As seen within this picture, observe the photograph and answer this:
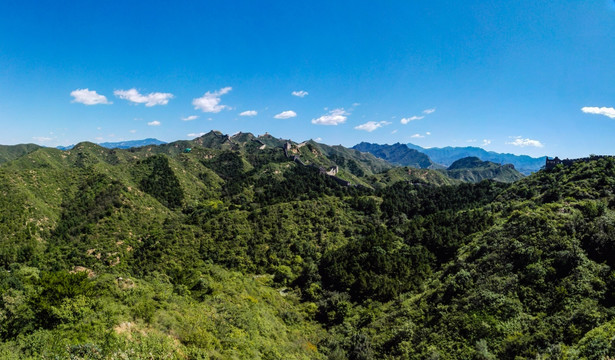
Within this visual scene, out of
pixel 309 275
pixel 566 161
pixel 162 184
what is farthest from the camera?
pixel 162 184

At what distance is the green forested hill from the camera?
66.7ft

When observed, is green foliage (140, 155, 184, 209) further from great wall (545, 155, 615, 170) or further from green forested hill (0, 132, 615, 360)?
great wall (545, 155, 615, 170)

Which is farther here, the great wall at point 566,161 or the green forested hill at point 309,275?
the great wall at point 566,161

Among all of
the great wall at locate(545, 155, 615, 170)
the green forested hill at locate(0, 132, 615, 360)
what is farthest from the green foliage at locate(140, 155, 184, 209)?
the great wall at locate(545, 155, 615, 170)

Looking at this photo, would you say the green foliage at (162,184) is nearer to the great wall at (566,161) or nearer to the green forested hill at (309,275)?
the green forested hill at (309,275)

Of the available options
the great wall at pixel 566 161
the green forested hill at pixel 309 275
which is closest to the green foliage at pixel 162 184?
the green forested hill at pixel 309 275

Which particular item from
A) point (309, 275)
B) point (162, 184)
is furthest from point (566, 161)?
point (162, 184)

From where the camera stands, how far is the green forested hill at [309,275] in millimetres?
20331

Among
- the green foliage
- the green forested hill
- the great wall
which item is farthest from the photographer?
the green foliage

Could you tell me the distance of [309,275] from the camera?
54.3m

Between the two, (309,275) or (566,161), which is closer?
(309,275)

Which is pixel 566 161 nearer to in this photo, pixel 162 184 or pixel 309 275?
pixel 309 275

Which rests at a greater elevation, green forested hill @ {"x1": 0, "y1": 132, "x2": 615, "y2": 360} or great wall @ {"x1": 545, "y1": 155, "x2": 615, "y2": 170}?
great wall @ {"x1": 545, "y1": 155, "x2": 615, "y2": 170}

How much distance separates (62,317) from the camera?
18.7m
